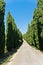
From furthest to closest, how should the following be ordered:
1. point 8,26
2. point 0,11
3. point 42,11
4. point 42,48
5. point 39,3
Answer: point 8,26 → point 42,48 → point 39,3 → point 42,11 → point 0,11

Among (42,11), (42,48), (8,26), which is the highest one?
(42,11)

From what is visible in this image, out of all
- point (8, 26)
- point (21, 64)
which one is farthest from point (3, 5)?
point (8, 26)

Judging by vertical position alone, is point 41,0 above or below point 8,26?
above

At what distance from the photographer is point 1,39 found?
37.1 meters

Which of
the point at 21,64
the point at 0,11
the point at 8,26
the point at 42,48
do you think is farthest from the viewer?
the point at 8,26

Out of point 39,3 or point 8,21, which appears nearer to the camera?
point 39,3

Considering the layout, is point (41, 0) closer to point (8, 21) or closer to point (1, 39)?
point (1, 39)

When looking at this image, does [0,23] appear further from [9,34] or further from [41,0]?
[9,34]

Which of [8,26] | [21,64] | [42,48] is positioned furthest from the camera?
[8,26]

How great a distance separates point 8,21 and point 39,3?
20.6 meters

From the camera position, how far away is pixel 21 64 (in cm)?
2322

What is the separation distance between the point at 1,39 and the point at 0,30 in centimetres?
155

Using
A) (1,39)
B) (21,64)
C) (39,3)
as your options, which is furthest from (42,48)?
(21,64)

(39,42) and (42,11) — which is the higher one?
(42,11)
